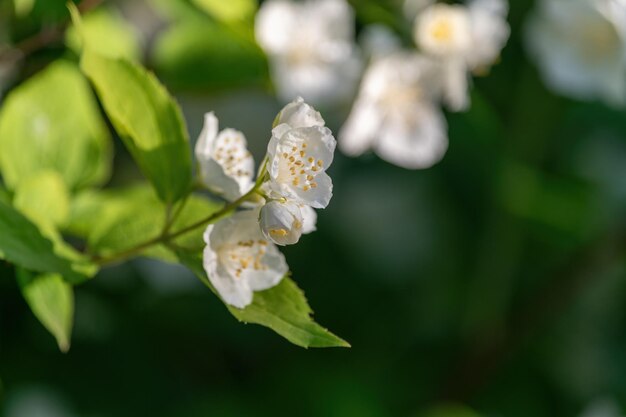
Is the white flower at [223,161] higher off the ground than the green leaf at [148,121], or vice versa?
the green leaf at [148,121]

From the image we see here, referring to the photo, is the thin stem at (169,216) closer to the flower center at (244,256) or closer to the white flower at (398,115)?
the flower center at (244,256)

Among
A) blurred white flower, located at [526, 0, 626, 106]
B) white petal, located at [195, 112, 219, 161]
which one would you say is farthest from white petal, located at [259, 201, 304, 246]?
blurred white flower, located at [526, 0, 626, 106]

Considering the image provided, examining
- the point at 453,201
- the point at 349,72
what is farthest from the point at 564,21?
the point at 453,201

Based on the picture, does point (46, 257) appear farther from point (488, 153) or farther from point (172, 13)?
point (488, 153)

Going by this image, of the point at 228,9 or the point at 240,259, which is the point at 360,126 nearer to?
the point at 228,9

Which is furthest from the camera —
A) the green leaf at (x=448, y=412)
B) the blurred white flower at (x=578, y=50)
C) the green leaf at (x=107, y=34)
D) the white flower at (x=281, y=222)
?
the green leaf at (x=448, y=412)

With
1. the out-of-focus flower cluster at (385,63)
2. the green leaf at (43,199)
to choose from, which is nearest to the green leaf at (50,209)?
the green leaf at (43,199)

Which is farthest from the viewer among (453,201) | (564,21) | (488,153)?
(453,201)
